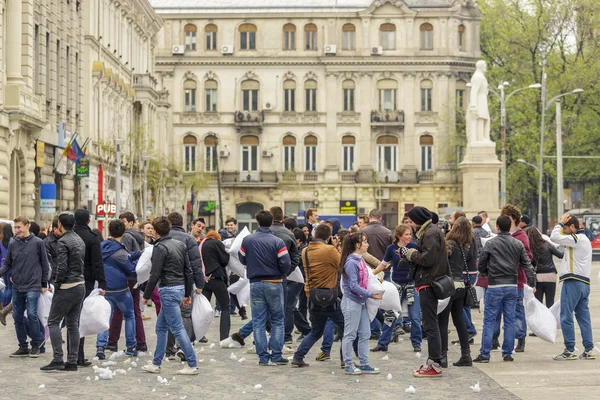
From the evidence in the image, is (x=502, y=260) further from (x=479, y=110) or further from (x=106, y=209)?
(x=106, y=209)

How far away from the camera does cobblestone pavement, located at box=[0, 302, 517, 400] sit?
13.8m

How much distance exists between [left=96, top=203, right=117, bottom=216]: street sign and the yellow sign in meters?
6.59

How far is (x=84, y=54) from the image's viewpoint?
53000mm

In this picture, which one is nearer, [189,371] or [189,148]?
[189,371]

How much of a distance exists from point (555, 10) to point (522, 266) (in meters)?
55.7

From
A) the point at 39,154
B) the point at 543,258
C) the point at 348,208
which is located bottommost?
the point at 543,258

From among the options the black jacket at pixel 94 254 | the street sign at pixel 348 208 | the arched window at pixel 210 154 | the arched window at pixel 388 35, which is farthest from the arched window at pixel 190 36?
the black jacket at pixel 94 254

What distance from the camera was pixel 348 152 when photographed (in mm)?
87250

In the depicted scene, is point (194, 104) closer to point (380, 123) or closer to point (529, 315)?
point (380, 123)

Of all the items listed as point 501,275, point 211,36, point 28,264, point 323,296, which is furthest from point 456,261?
point 211,36

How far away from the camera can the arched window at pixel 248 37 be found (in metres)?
87.9

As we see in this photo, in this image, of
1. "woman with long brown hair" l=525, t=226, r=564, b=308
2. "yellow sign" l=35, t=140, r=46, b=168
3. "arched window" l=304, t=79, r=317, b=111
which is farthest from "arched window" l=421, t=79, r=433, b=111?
"woman with long brown hair" l=525, t=226, r=564, b=308

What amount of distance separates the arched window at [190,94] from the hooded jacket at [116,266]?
7122 cm

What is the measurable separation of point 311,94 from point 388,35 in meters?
6.42
